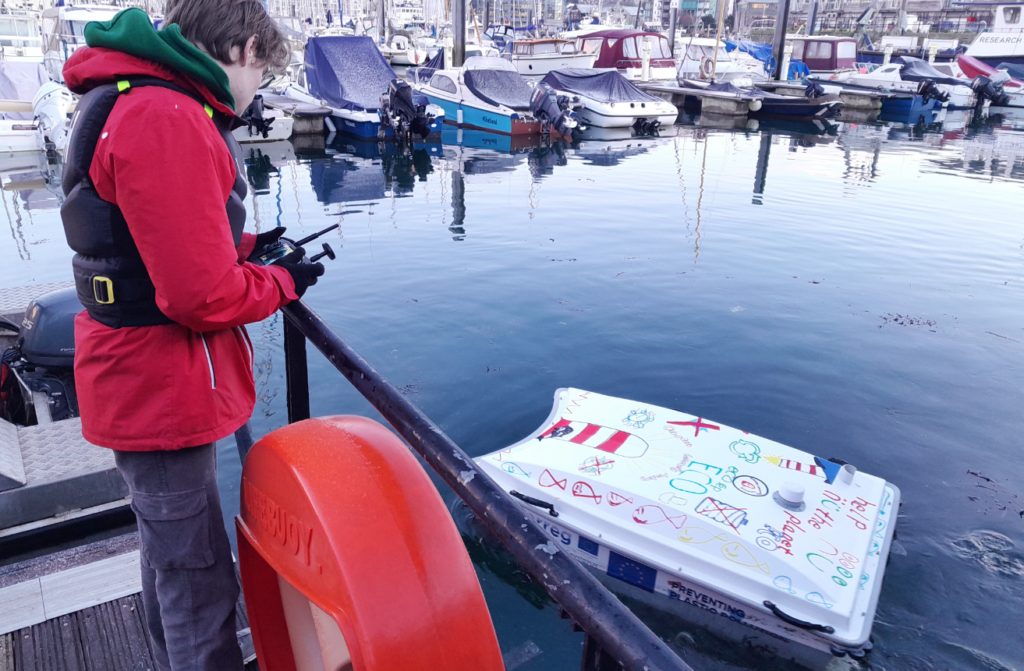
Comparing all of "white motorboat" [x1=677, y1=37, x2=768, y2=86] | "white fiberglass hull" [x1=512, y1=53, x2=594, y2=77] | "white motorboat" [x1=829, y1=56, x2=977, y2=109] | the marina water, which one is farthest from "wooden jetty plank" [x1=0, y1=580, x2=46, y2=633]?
"white motorboat" [x1=829, y1=56, x2=977, y2=109]

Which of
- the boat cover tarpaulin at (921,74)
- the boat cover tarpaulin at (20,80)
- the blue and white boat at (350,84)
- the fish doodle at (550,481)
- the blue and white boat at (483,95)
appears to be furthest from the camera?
the boat cover tarpaulin at (921,74)

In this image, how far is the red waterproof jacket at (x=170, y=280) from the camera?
4.54 ft

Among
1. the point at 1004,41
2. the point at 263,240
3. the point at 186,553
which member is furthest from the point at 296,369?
the point at 1004,41

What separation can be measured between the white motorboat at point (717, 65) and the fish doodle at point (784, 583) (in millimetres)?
32980

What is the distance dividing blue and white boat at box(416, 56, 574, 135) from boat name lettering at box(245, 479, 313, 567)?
72.1 feet

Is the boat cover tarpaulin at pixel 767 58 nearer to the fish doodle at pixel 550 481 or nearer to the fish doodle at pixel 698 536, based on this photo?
the fish doodle at pixel 550 481

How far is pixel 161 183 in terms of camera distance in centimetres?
138

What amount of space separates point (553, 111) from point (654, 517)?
66.6 feet

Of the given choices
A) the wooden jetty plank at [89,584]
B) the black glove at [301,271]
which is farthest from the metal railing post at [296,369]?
the wooden jetty plank at [89,584]

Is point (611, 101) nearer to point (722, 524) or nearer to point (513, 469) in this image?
point (513, 469)

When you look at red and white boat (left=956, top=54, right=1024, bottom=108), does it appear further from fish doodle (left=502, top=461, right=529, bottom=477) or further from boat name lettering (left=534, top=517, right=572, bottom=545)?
boat name lettering (left=534, top=517, right=572, bottom=545)

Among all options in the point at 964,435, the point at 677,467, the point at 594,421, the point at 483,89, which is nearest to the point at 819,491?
the point at 677,467

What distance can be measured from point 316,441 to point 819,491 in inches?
136

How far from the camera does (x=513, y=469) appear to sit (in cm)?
436
